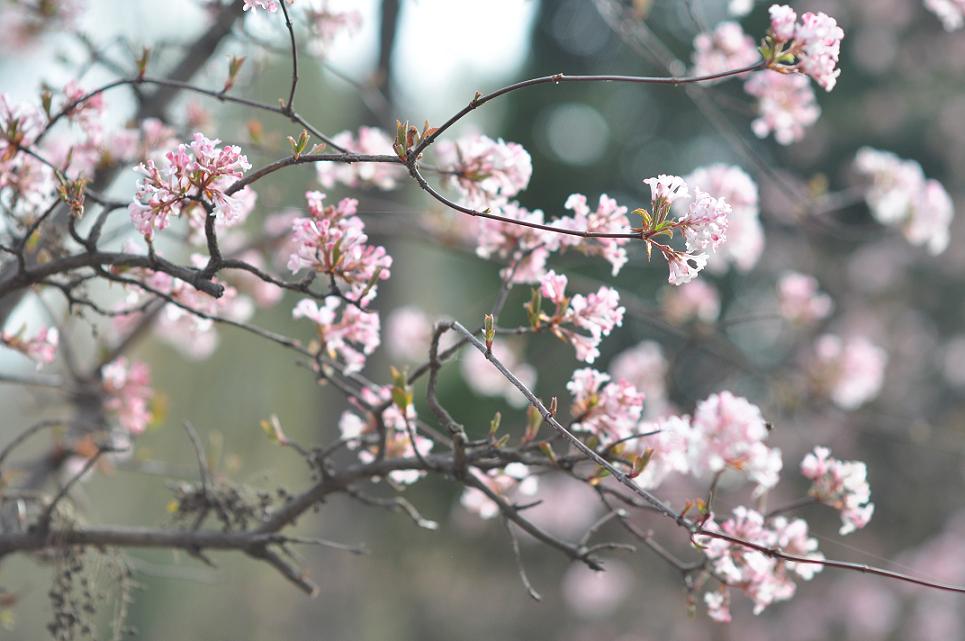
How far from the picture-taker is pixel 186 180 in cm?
110

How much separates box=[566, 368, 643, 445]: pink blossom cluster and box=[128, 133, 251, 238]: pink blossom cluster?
0.54m

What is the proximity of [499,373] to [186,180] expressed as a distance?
1.61 m

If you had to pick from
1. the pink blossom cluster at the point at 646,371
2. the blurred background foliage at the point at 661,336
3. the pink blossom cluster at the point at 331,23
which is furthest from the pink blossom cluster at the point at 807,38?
the blurred background foliage at the point at 661,336

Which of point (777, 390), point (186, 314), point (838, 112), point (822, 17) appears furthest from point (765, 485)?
point (838, 112)

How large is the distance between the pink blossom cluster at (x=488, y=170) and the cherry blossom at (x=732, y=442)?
18.7 inches

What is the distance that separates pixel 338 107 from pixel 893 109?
4073mm

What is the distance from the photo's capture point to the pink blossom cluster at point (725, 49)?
200 centimetres

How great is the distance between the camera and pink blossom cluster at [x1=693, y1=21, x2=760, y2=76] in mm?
2000

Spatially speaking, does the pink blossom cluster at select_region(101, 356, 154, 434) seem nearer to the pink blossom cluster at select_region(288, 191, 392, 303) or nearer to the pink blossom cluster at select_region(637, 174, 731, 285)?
the pink blossom cluster at select_region(288, 191, 392, 303)

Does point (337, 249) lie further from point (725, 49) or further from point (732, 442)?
point (725, 49)

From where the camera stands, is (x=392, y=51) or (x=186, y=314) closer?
(x=186, y=314)

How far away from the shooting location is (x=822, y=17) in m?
1.19

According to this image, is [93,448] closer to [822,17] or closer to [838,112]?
[822,17]

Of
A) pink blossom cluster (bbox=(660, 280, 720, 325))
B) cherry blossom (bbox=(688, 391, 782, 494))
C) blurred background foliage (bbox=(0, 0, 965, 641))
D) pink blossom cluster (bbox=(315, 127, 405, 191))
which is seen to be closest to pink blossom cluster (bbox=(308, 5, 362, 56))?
pink blossom cluster (bbox=(315, 127, 405, 191))
